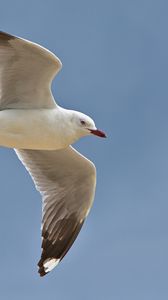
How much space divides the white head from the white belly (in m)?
0.21

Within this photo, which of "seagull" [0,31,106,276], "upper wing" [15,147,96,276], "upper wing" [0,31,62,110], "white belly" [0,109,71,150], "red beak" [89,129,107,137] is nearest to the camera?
"upper wing" [0,31,62,110]

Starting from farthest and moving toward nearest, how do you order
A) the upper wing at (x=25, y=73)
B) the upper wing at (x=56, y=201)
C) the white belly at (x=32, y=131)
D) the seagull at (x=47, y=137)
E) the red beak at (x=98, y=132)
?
the upper wing at (x=56, y=201) → the red beak at (x=98, y=132) → the white belly at (x=32, y=131) → the seagull at (x=47, y=137) → the upper wing at (x=25, y=73)

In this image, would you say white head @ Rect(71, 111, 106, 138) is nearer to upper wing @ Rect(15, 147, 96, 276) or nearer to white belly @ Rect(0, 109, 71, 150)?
white belly @ Rect(0, 109, 71, 150)

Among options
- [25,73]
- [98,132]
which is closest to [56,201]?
[98,132]

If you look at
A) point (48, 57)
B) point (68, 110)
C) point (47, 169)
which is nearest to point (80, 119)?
point (68, 110)

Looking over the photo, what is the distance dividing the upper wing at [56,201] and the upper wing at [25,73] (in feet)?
4.12

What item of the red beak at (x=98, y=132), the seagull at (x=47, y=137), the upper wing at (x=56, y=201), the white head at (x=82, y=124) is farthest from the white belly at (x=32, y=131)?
the upper wing at (x=56, y=201)

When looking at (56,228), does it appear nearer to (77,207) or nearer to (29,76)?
(77,207)

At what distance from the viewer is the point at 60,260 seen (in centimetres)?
1165

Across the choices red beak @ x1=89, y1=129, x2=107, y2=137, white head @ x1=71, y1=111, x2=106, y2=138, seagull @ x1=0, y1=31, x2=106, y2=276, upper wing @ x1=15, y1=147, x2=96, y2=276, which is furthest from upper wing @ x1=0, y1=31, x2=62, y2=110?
upper wing @ x1=15, y1=147, x2=96, y2=276

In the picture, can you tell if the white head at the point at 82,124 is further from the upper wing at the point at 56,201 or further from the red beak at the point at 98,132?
the upper wing at the point at 56,201

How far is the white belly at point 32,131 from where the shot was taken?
10133mm

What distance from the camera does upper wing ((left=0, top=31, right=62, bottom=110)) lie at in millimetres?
9656

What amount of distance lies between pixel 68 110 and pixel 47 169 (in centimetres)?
166
